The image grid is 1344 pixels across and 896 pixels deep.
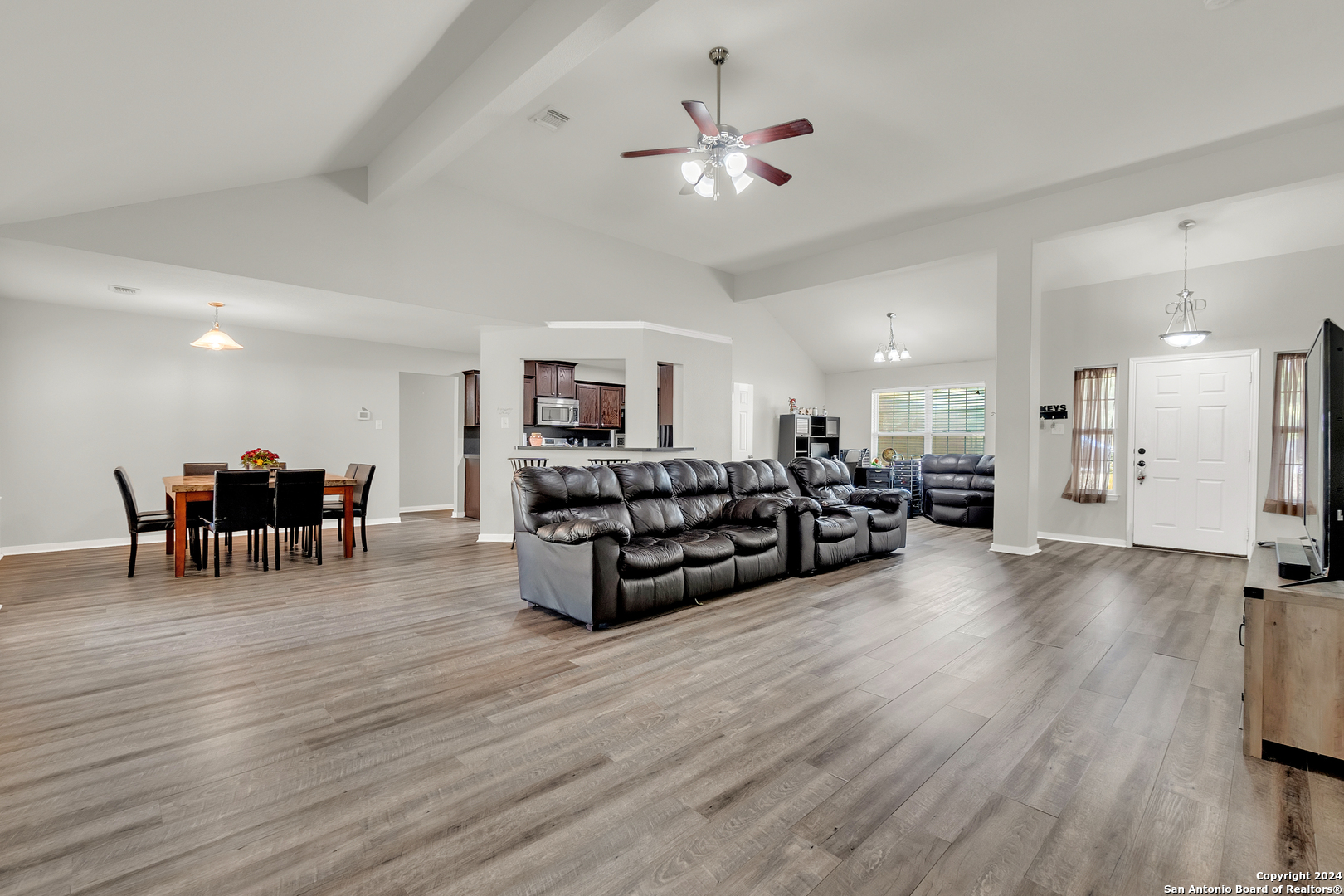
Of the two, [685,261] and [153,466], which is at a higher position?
[685,261]

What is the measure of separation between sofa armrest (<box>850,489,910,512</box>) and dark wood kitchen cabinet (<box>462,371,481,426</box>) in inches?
223

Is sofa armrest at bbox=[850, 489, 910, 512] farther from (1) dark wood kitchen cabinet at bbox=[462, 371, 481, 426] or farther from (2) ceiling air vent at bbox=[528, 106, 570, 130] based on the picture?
(1) dark wood kitchen cabinet at bbox=[462, 371, 481, 426]

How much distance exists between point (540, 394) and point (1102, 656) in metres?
7.02

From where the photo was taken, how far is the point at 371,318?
6449 mm

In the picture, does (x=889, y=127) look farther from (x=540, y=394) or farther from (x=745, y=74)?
(x=540, y=394)

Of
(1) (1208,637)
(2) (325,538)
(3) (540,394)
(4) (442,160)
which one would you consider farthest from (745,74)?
(2) (325,538)

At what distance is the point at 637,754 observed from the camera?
2.11 meters

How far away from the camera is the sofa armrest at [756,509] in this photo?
→ 4691mm

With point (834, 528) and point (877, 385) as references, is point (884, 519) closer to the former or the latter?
point (834, 528)

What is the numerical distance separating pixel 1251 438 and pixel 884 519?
367cm

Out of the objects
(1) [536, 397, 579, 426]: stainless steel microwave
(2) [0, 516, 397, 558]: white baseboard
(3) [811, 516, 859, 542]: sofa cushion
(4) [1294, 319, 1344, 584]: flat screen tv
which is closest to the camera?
(4) [1294, 319, 1344, 584]: flat screen tv

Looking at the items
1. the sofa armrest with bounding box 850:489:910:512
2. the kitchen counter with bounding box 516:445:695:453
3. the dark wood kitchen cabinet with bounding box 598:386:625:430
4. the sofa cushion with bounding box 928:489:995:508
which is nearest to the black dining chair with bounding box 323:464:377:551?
the kitchen counter with bounding box 516:445:695:453

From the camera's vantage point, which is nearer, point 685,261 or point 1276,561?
point 1276,561

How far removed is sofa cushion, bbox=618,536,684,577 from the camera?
3635 mm
